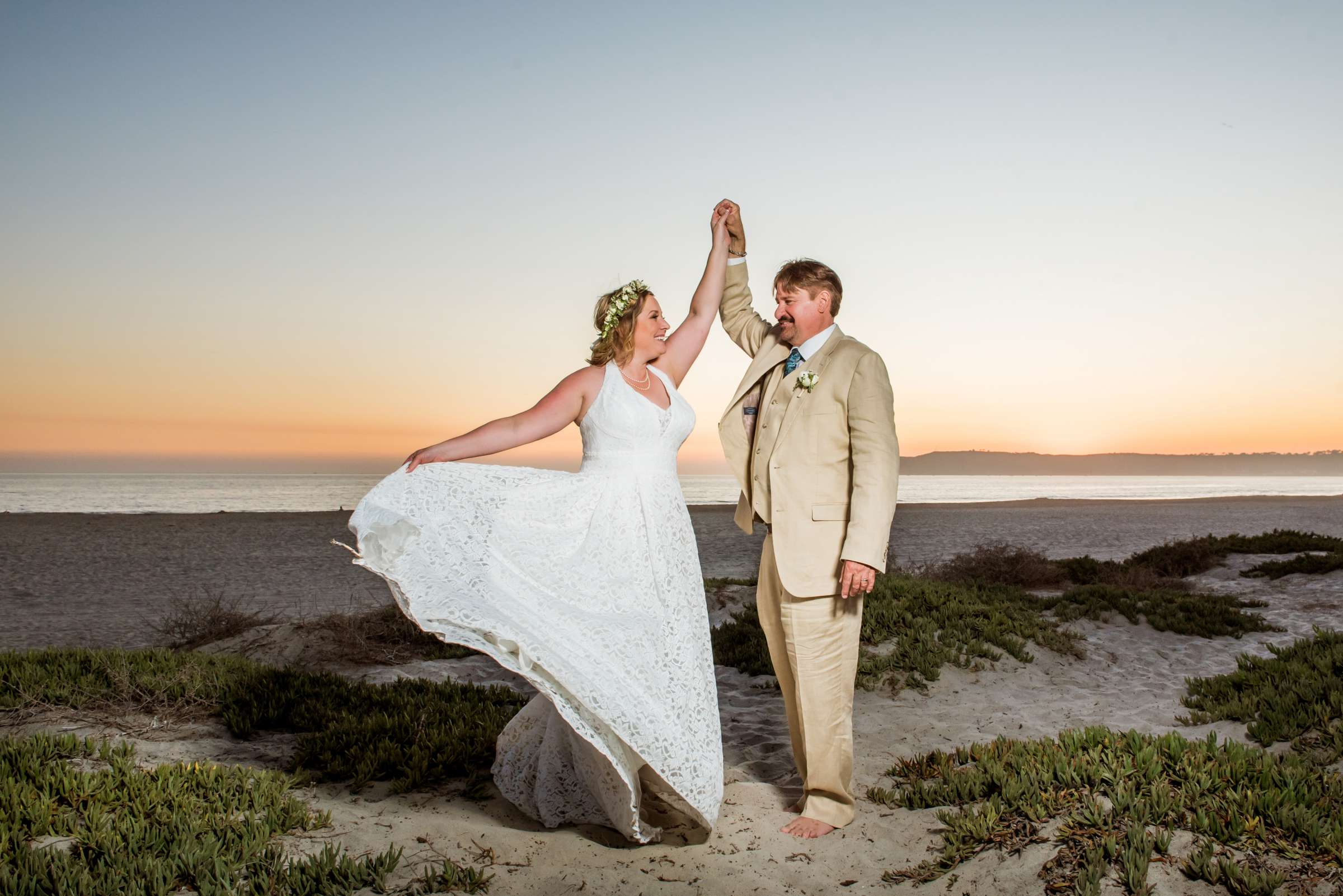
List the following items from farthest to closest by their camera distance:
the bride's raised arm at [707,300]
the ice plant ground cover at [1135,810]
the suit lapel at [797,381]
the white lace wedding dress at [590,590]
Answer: the bride's raised arm at [707,300], the suit lapel at [797,381], the white lace wedding dress at [590,590], the ice plant ground cover at [1135,810]

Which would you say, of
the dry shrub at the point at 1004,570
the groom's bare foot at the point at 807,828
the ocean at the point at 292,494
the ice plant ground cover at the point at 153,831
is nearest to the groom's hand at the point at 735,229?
the groom's bare foot at the point at 807,828

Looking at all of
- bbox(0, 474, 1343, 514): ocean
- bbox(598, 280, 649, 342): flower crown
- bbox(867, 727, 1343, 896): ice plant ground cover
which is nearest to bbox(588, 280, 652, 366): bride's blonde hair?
bbox(598, 280, 649, 342): flower crown

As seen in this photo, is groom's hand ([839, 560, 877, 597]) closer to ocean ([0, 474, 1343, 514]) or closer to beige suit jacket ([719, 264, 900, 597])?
beige suit jacket ([719, 264, 900, 597])

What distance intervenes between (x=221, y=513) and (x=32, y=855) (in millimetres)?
37274

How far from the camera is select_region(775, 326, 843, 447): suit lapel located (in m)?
4.84

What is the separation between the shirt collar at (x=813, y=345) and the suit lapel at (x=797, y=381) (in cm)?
2

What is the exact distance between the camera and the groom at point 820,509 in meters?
4.63

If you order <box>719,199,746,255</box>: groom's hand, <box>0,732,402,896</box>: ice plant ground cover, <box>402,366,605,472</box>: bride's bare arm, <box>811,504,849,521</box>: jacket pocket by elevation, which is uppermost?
<box>719,199,746,255</box>: groom's hand

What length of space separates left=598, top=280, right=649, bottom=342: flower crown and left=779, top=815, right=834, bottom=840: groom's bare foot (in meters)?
2.85

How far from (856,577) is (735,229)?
2182mm

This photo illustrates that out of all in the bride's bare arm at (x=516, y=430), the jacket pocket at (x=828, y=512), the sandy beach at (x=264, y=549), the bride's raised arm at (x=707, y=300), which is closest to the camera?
the bride's bare arm at (x=516, y=430)

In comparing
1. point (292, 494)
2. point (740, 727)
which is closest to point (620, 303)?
point (740, 727)

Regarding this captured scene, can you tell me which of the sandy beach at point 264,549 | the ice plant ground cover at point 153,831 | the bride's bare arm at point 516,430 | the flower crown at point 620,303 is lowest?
the sandy beach at point 264,549

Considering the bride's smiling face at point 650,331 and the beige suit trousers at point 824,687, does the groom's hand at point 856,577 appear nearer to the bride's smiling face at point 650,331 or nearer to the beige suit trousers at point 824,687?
the beige suit trousers at point 824,687
